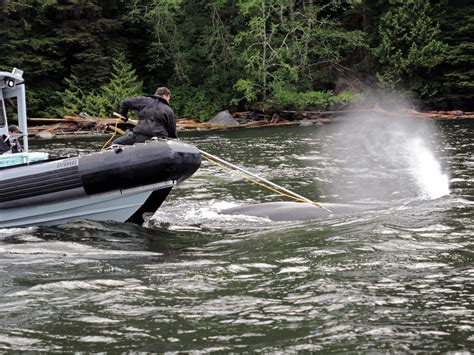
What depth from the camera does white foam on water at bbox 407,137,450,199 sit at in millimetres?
12219

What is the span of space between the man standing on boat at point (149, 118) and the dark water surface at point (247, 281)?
4.31ft

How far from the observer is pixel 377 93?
35906mm

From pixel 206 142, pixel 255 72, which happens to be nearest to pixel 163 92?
pixel 206 142

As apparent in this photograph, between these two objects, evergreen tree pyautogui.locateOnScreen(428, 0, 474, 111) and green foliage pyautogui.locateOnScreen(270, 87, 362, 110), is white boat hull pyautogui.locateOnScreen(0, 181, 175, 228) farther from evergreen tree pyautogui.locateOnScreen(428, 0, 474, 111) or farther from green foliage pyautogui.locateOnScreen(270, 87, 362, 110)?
evergreen tree pyautogui.locateOnScreen(428, 0, 474, 111)

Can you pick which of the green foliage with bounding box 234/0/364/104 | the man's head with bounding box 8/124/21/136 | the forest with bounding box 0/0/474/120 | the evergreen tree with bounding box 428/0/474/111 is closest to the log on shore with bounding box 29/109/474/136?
the forest with bounding box 0/0/474/120

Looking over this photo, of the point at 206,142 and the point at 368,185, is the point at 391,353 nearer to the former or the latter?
the point at 368,185

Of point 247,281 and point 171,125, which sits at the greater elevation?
point 171,125

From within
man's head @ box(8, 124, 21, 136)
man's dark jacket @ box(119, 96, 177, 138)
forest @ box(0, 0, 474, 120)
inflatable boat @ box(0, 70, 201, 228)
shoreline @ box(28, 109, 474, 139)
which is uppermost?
forest @ box(0, 0, 474, 120)

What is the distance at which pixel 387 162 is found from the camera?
1697cm

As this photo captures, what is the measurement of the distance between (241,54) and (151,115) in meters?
26.4

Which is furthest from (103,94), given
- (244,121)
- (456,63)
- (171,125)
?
(171,125)

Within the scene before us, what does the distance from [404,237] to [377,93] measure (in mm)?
29266

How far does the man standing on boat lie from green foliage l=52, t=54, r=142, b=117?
81.3 feet

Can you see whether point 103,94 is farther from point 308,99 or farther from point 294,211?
point 294,211
